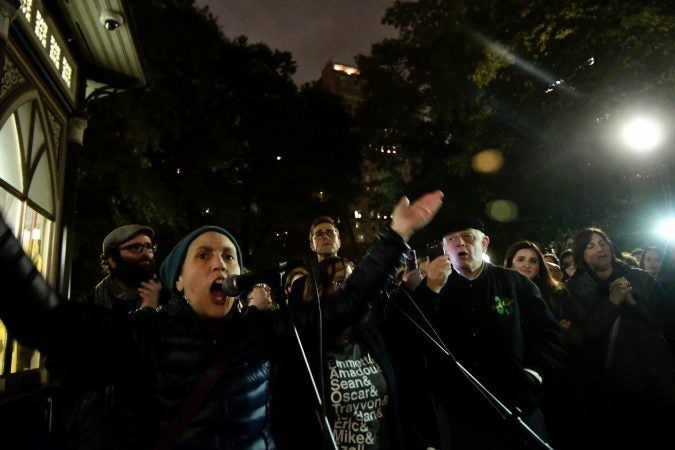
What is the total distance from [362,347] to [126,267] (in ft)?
7.40

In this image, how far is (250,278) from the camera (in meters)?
2.12

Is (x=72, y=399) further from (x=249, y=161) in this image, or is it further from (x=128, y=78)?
(x=249, y=161)

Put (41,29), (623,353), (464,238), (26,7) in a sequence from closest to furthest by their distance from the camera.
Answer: (464,238) < (623,353) < (26,7) < (41,29)

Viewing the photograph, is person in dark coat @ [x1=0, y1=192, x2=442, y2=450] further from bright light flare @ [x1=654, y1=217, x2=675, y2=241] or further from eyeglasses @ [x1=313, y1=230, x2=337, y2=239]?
bright light flare @ [x1=654, y1=217, x2=675, y2=241]

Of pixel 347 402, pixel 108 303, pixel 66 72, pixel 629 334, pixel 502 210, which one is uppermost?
pixel 66 72

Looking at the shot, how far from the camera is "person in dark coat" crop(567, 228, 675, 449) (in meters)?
4.23

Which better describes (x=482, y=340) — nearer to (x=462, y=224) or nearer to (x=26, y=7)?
(x=462, y=224)

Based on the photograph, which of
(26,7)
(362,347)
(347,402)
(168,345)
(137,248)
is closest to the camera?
(168,345)

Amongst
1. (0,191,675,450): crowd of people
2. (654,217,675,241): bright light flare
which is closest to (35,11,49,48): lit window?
(0,191,675,450): crowd of people

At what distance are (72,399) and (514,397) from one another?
2958 mm

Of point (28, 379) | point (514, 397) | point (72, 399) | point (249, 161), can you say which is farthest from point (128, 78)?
point (249, 161)

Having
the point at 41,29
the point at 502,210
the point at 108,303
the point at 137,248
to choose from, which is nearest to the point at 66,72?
the point at 41,29

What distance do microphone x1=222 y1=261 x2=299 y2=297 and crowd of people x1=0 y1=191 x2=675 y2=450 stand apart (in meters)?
0.08

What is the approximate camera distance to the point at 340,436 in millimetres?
3184
